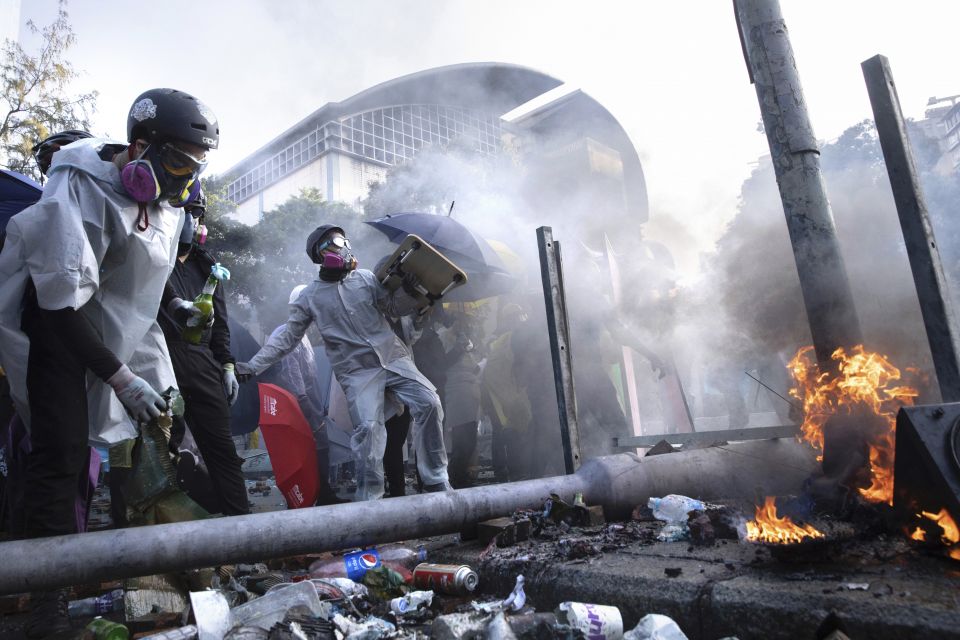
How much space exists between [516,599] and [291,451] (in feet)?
9.61

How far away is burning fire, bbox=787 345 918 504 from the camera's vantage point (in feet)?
9.46

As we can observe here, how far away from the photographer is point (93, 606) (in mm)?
2693

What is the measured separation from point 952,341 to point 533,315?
4.24m

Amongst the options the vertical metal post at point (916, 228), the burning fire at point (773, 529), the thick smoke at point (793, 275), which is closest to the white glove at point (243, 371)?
the burning fire at point (773, 529)

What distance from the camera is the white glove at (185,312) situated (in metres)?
3.35

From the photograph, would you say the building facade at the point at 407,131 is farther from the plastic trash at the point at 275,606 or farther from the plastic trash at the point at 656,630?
the plastic trash at the point at 656,630

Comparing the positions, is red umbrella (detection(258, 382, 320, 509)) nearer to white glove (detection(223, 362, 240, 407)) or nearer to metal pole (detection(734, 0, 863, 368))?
white glove (detection(223, 362, 240, 407))

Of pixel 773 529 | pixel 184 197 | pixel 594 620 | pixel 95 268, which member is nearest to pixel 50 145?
pixel 184 197

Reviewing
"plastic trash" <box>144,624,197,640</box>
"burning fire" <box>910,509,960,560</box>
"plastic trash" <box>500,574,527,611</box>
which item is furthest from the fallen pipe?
"burning fire" <box>910,509,960,560</box>

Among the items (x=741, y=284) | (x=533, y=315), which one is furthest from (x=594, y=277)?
(x=741, y=284)

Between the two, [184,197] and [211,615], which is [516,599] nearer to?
[211,615]

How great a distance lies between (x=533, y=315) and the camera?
6.90 meters

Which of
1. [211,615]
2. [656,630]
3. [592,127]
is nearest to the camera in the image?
[656,630]

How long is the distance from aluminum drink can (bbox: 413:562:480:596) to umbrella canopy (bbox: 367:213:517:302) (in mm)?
4145
